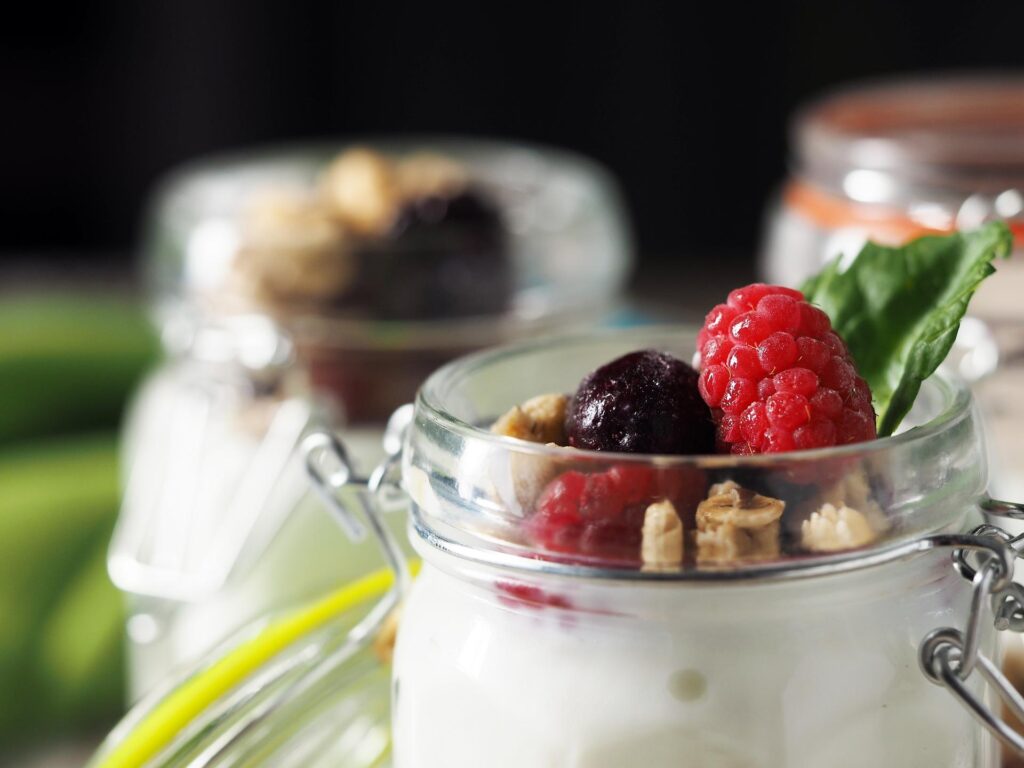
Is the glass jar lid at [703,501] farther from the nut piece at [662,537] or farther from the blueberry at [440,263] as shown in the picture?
the blueberry at [440,263]

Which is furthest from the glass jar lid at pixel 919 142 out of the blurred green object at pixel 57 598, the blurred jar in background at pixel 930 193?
the blurred green object at pixel 57 598

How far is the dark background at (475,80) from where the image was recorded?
198cm

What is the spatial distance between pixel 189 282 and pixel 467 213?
0.19m

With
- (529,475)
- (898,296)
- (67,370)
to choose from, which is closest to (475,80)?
(67,370)

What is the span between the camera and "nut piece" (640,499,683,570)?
37 centimetres

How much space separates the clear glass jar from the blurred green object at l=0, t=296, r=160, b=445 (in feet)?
2.54

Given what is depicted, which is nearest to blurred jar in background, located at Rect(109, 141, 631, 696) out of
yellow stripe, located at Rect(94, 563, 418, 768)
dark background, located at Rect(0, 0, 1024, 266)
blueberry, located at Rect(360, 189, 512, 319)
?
blueberry, located at Rect(360, 189, 512, 319)

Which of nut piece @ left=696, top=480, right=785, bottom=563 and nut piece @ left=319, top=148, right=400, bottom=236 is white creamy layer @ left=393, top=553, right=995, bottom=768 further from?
nut piece @ left=319, top=148, right=400, bottom=236

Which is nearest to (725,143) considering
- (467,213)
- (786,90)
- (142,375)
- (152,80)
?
(786,90)

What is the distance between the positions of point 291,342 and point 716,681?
0.48m

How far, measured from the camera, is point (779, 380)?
0.41 meters

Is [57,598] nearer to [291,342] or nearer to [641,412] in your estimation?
[291,342]

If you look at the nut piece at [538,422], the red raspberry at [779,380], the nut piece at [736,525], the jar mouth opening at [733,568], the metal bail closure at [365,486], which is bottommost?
the metal bail closure at [365,486]

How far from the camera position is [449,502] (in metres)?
0.41
